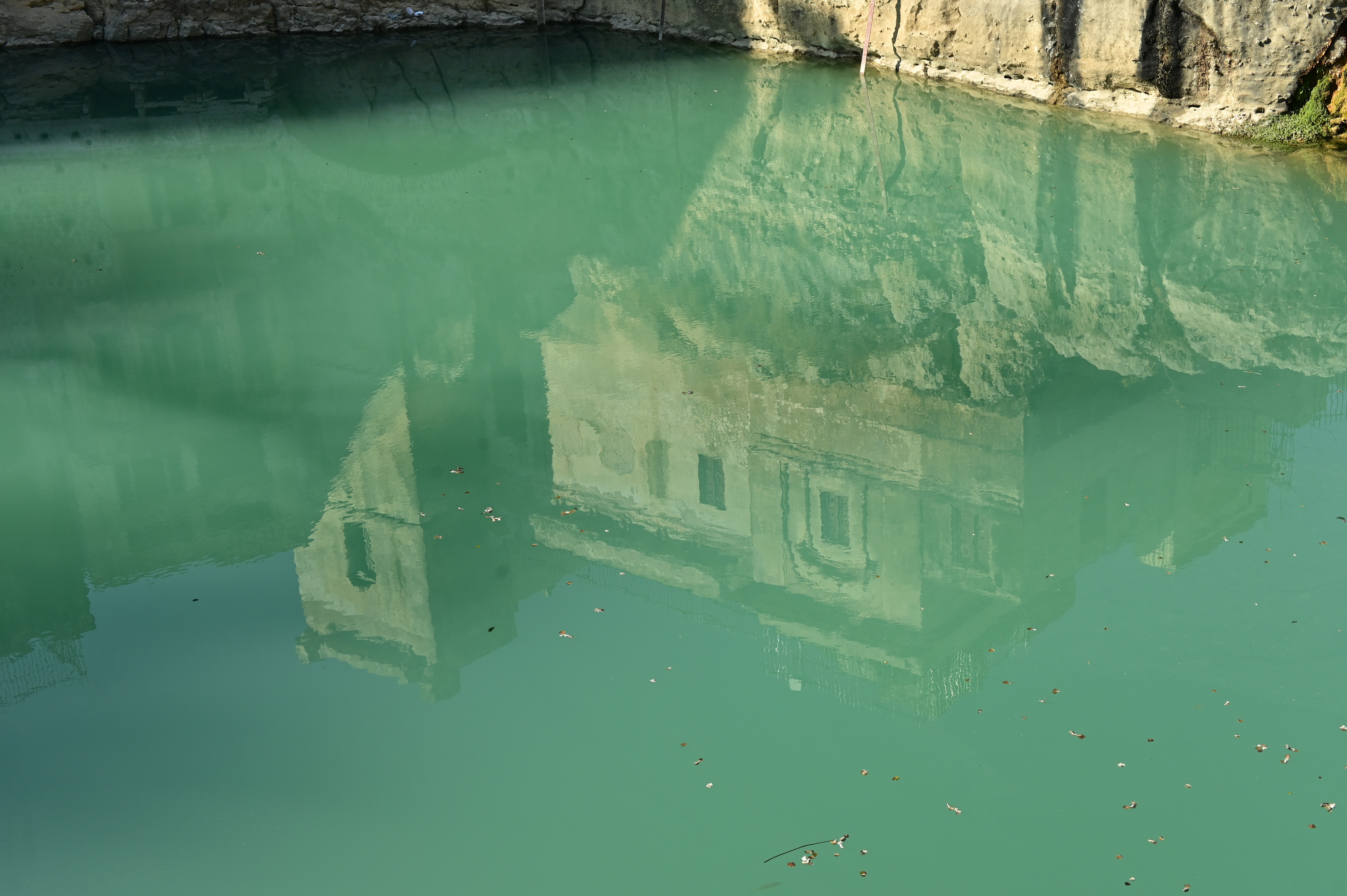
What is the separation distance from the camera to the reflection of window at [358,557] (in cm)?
896

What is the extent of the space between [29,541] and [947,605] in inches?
270

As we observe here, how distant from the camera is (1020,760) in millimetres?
7320

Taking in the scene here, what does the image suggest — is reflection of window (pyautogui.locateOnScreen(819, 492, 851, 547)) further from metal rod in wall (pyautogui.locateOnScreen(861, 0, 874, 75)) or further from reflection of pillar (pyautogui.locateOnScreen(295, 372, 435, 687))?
metal rod in wall (pyautogui.locateOnScreen(861, 0, 874, 75))

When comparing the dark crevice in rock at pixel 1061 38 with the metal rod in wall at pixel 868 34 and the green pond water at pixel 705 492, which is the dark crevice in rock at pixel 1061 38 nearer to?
the green pond water at pixel 705 492

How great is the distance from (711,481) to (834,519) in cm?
117

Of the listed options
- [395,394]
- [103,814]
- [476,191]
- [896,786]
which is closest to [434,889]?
[103,814]

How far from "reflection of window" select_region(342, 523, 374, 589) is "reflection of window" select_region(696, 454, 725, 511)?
8.57ft

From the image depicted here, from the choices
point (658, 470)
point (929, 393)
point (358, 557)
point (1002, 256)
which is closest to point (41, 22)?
point (1002, 256)

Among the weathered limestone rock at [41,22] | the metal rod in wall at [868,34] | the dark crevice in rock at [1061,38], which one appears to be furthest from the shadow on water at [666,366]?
the weathered limestone rock at [41,22]

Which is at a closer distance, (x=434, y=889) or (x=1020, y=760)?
(x=434, y=889)

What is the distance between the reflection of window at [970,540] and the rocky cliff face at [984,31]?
33.9 feet

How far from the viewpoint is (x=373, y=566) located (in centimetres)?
950

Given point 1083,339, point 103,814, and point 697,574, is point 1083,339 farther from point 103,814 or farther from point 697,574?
point 103,814

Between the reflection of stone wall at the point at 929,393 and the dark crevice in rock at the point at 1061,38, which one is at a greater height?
the dark crevice in rock at the point at 1061,38
